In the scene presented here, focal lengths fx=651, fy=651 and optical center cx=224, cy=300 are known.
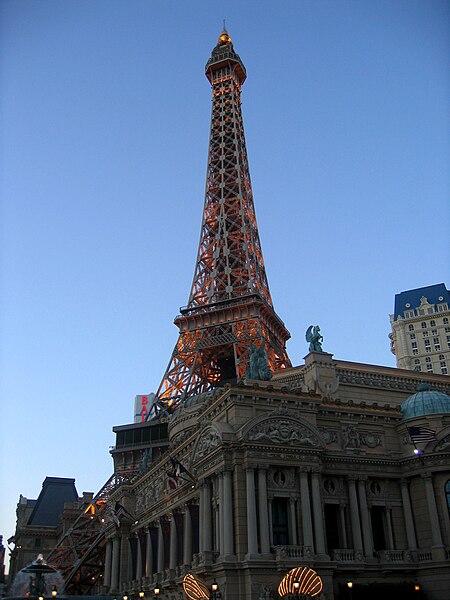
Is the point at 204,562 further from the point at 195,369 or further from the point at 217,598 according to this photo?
the point at 195,369

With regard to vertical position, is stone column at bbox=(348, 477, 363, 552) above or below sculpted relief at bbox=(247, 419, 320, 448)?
below

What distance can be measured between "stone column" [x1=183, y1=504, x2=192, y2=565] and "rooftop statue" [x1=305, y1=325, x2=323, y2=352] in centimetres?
1704

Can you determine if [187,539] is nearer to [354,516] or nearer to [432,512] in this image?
[354,516]

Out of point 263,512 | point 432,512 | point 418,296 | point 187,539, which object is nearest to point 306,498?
point 263,512

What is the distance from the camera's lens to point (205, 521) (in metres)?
39.9

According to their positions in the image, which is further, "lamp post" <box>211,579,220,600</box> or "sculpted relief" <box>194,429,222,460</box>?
"sculpted relief" <box>194,429,222,460</box>

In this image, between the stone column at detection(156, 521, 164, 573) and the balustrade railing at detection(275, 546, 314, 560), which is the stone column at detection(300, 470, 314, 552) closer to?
the balustrade railing at detection(275, 546, 314, 560)

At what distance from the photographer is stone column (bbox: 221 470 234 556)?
36250 mm

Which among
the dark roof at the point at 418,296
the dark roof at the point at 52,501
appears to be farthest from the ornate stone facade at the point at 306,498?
the dark roof at the point at 418,296

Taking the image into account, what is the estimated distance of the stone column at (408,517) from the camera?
136 feet

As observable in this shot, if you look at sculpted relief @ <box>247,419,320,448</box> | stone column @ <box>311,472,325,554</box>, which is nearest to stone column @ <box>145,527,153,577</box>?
stone column @ <box>311,472,325,554</box>

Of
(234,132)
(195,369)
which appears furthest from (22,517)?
(234,132)

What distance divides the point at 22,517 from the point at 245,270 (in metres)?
64.6

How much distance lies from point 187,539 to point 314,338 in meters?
18.9
